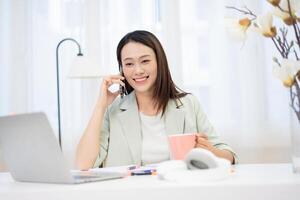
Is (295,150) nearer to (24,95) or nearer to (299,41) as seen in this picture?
(299,41)

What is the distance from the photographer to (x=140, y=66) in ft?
5.87

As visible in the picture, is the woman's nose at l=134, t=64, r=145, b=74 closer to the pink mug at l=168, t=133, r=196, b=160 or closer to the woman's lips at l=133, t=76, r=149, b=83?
the woman's lips at l=133, t=76, r=149, b=83

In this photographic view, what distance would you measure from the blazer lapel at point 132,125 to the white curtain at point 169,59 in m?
0.64

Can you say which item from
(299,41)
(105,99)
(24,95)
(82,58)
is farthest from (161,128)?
A: (24,95)

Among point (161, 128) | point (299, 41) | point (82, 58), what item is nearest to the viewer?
point (299, 41)

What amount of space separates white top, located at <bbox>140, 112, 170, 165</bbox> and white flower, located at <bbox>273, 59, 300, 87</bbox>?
87 cm

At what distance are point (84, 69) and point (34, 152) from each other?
127cm

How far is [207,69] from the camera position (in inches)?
95.3

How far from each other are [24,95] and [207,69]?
3.86 ft

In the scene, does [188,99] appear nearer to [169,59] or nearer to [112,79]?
[112,79]

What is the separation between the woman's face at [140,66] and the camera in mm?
1791

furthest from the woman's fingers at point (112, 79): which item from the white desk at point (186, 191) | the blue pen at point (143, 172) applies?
the white desk at point (186, 191)

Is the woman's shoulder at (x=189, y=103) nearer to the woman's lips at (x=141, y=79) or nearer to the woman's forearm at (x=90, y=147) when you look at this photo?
the woman's lips at (x=141, y=79)

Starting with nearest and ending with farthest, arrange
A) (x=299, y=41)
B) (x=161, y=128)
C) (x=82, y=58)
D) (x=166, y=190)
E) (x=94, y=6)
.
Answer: (x=166, y=190) → (x=299, y=41) → (x=161, y=128) → (x=82, y=58) → (x=94, y=6)
